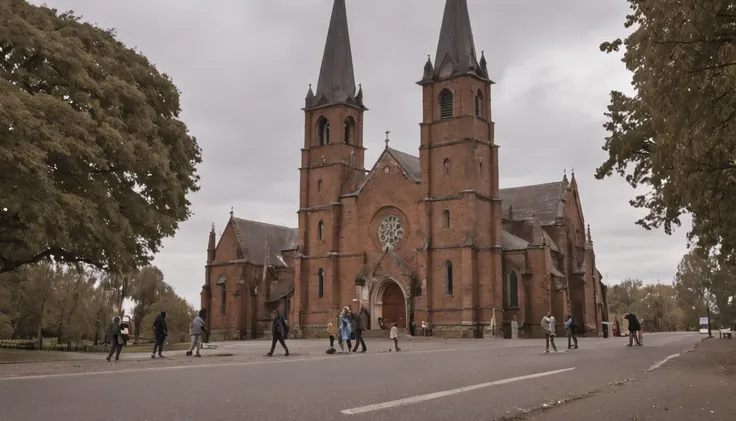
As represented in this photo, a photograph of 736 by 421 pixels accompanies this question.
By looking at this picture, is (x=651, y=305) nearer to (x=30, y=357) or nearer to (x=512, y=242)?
(x=512, y=242)

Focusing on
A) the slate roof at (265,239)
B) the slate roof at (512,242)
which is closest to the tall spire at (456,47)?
the slate roof at (512,242)

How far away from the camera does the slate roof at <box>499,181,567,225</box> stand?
64.8 meters

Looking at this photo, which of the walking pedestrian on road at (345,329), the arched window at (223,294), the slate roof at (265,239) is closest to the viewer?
the walking pedestrian on road at (345,329)

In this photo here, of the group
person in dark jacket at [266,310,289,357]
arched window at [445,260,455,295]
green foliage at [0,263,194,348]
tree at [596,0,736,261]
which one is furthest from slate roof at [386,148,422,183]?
tree at [596,0,736,261]

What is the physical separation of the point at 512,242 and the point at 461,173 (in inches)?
286

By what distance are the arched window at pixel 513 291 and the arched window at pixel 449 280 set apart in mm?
4748

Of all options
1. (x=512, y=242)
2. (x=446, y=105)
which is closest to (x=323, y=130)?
(x=446, y=105)

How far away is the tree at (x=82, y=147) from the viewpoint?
66.2 ft

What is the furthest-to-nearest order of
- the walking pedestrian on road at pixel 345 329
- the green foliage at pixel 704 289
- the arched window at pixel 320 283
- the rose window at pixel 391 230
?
the green foliage at pixel 704 289 → the arched window at pixel 320 283 → the rose window at pixel 391 230 → the walking pedestrian on road at pixel 345 329

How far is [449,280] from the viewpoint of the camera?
179ft

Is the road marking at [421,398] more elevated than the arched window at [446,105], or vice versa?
the arched window at [446,105]

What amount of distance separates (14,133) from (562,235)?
51.5 meters

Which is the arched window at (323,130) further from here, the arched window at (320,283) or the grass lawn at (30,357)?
the grass lawn at (30,357)

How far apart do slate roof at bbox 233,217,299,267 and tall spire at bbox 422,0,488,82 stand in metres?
24.2
